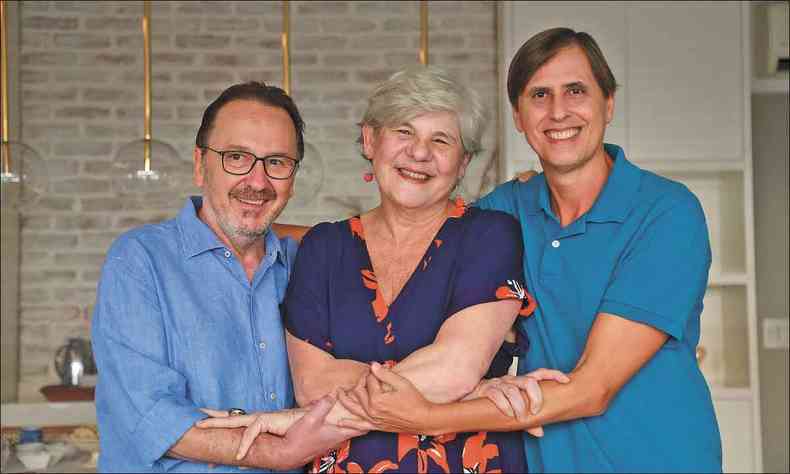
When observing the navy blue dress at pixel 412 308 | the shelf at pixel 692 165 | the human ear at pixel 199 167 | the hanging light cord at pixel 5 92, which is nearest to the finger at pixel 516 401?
the navy blue dress at pixel 412 308

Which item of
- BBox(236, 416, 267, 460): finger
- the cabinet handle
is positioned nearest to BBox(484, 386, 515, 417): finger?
BBox(236, 416, 267, 460): finger

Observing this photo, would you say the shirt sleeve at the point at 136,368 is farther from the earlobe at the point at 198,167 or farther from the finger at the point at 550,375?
the finger at the point at 550,375

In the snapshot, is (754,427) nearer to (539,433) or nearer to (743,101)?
(743,101)

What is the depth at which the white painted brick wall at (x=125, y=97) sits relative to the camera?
4.86 meters

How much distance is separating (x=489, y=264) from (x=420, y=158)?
0.28m

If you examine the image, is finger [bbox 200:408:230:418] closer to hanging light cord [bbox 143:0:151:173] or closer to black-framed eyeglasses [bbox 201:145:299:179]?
black-framed eyeglasses [bbox 201:145:299:179]

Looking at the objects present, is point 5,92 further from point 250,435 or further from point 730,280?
point 730,280

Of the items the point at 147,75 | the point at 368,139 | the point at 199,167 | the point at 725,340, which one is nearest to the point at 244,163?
the point at 199,167

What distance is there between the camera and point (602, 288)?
201cm

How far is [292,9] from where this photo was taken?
4.92 metres

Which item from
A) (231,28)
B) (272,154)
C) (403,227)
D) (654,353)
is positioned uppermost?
(231,28)

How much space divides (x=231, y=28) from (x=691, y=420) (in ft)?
11.9

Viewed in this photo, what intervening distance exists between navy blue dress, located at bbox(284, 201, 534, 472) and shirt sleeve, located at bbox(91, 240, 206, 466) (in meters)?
0.29

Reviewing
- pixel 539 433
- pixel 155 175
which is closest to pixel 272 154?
pixel 539 433
